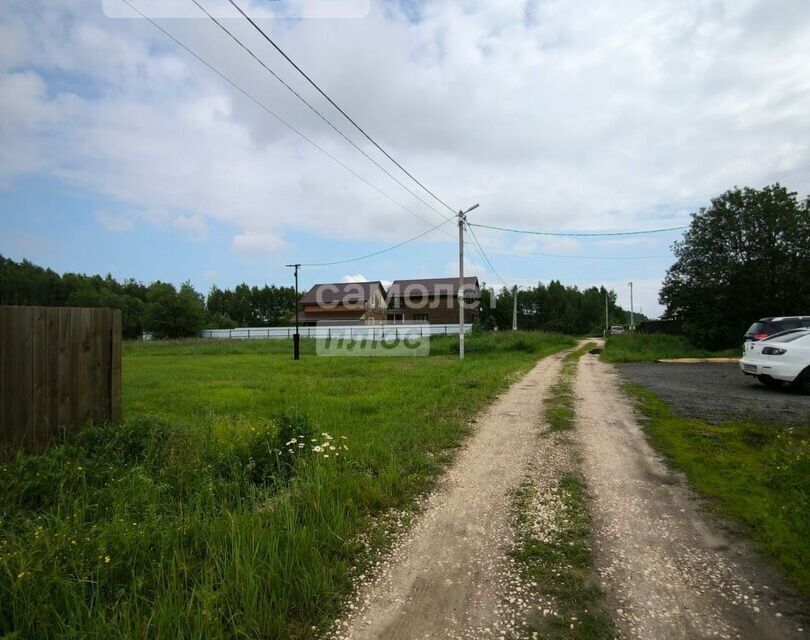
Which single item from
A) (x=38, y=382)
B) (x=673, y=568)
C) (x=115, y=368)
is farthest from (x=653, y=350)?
(x=38, y=382)

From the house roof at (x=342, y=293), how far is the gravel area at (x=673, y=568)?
45.6m

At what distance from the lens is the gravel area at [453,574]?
224cm

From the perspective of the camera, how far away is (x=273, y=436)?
4.70 metres

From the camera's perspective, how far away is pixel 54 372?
14.9ft

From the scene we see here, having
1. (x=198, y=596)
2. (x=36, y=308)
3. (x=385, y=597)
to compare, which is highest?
(x=36, y=308)

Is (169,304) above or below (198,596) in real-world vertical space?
above

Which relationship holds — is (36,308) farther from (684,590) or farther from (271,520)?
(684,590)

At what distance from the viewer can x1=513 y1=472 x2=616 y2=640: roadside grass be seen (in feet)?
7.27

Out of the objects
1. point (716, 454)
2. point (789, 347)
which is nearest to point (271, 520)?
point (716, 454)

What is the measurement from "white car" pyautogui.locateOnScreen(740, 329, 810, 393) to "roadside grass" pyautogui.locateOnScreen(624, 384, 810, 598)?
13.3 feet

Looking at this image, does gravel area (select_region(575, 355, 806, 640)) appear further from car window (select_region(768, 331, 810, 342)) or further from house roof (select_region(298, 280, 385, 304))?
house roof (select_region(298, 280, 385, 304))

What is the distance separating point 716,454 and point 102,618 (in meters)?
5.80

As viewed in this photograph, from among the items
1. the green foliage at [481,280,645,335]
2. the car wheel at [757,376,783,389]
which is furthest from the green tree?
the car wheel at [757,376,783,389]

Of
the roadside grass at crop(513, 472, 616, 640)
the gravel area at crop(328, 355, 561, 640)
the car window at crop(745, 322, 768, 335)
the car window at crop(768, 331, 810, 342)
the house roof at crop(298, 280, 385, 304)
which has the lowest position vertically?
the gravel area at crop(328, 355, 561, 640)
